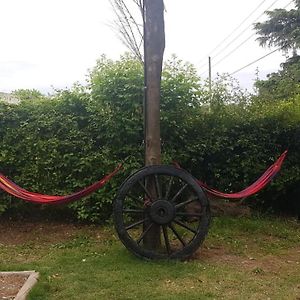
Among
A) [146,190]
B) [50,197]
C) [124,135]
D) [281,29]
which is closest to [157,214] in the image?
[146,190]

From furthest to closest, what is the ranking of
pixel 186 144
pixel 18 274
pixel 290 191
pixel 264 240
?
1. pixel 290 191
2. pixel 186 144
3. pixel 264 240
4. pixel 18 274

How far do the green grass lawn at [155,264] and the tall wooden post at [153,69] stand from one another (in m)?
0.73

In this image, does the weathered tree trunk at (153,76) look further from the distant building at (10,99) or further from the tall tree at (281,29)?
the tall tree at (281,29)

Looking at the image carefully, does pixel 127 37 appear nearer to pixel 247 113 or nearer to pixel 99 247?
pixel 247 113

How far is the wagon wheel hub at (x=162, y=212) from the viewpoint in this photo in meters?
5.26

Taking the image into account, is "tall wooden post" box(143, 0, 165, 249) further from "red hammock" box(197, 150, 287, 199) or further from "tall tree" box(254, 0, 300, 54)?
"tall tree" box(254, 0, 300, 54)

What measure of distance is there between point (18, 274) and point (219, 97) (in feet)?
14.6

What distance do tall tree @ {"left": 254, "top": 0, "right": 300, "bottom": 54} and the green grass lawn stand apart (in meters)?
17.0

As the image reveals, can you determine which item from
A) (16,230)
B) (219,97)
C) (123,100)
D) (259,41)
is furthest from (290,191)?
(259,41)

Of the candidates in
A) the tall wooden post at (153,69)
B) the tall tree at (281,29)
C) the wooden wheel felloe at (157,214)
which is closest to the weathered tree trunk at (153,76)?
the tall wooden post at (153,69)

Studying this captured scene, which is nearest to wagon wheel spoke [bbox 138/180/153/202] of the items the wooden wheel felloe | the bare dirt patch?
the wooden wheel felloe

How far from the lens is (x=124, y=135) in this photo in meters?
7.16

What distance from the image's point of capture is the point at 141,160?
7.09m

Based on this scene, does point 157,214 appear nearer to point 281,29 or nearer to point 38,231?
point 38,231
